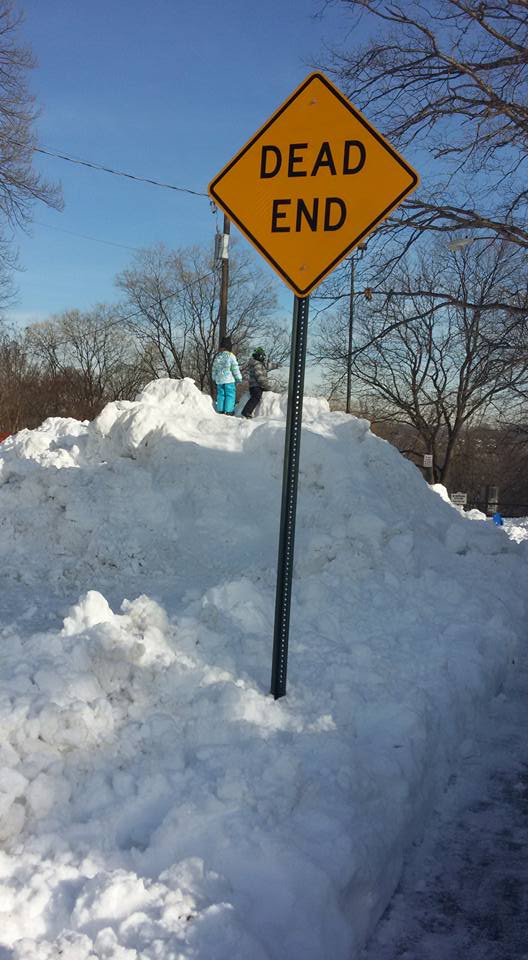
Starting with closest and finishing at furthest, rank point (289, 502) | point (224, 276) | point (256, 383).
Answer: point (289, 502) → point (256, 383) → point (224, 276)

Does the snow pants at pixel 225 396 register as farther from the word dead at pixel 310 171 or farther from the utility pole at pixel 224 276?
the utility pole at pixel 224 276

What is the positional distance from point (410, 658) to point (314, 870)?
277 cm

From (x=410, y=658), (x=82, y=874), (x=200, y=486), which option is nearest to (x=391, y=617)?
(x=410, y=658)

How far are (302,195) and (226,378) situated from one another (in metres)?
7.92

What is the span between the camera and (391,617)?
6219 mm

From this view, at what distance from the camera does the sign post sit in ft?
13.9

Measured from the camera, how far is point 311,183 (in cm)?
430

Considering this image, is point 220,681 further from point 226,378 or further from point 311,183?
point 226,378

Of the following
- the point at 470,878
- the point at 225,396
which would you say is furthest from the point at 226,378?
the point at 470,878

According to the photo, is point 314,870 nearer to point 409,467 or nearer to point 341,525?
point 341,525

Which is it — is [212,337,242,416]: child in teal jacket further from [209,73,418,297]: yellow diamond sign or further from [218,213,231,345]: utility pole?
[218,213,231,345]: utility pole

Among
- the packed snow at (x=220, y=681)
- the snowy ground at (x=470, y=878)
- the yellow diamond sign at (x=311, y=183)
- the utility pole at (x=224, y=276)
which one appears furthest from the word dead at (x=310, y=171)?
the utility pole at (x=224, y=276)

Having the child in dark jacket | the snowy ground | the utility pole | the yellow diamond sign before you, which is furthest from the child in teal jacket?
the utility pole

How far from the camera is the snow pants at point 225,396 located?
40.5 ft
